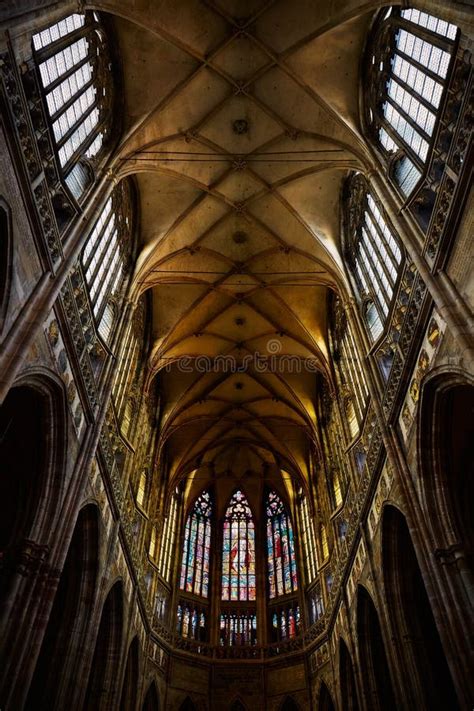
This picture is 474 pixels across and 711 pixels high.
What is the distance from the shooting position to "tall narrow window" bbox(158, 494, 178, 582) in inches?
1046

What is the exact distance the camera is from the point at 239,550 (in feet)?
100

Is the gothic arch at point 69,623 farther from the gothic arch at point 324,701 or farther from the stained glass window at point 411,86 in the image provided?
the gothic arch at point 324,701

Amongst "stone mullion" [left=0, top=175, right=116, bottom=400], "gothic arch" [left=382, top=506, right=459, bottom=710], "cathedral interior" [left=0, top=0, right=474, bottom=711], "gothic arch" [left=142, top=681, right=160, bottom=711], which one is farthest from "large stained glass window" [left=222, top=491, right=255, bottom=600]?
"stone mullion" [left=0, top=175, right=116, bottom=400]

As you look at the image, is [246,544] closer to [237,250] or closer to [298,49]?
[237,250]

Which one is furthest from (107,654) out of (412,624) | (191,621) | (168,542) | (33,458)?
(168,542)

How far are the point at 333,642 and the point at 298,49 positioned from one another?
21109 millimetres

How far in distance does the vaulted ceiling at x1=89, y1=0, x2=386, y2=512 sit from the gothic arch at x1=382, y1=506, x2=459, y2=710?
925 centimetres

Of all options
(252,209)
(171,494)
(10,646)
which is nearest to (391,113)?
(252,209)

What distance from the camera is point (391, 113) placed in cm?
1608

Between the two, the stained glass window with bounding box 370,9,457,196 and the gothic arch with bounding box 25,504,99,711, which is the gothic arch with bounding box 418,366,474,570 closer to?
the stained glass window with bounding box 370,9,457,196

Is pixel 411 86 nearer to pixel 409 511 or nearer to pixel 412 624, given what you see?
pixel 409 511

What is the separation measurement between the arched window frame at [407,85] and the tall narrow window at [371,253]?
1.85 meters

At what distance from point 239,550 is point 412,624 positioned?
56.7 ft

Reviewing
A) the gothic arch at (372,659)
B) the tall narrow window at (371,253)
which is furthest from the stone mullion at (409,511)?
the gothic arch at (372,659)
